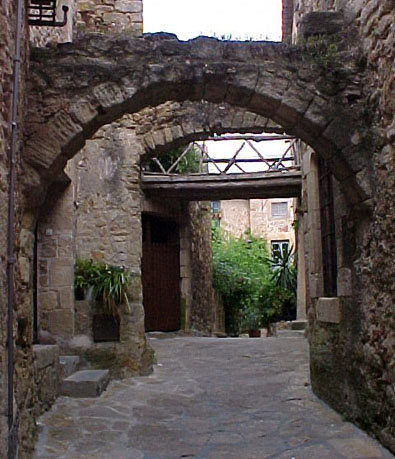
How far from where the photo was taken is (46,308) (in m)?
6.49

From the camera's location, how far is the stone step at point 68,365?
5.98 metres

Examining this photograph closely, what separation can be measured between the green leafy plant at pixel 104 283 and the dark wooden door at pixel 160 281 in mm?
3653

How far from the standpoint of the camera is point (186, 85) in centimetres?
445

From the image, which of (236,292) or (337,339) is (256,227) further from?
(337,339)

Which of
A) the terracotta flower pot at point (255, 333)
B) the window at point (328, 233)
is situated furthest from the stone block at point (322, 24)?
the terracotta flower pot at point (255, 333)

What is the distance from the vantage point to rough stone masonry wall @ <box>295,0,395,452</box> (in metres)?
3.87

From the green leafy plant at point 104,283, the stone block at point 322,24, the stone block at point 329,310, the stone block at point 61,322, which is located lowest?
the stone block at point 61,322

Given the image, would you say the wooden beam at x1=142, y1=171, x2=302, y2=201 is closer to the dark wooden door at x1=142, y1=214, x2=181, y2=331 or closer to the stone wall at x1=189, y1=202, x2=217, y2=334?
the dark wooden door at x1=142, y1=214, x2=181, y2=331

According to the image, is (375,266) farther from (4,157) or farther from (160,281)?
(160,281)

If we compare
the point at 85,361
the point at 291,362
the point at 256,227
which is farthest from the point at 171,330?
the point at 256,227

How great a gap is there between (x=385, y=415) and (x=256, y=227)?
22.1 metres

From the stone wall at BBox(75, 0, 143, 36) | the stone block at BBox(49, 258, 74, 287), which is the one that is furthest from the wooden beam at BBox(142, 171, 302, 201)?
the stone block at BBox(49, 258, 74, 287)

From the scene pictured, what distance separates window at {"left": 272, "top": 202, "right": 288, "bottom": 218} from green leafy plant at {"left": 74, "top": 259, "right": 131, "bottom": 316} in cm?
1926

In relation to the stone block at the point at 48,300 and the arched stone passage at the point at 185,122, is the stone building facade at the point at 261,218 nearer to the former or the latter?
the arched stone passage at the point at 185,122
